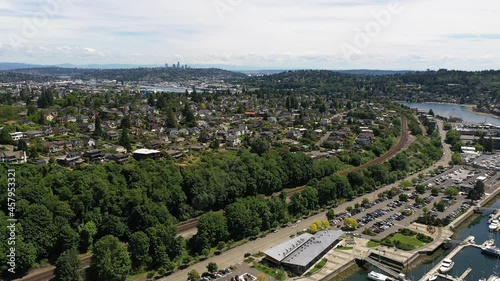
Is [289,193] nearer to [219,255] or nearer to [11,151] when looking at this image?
[219,255]

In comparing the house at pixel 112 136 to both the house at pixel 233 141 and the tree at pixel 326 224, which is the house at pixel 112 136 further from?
the tree at pixel 326 224

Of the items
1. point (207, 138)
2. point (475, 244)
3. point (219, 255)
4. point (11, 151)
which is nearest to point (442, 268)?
point (475, 244)

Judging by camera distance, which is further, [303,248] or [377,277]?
[303,248]

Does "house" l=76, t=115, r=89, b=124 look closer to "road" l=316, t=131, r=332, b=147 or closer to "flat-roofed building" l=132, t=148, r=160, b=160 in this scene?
"flat-roofed building" l=132, t=148, r=160, b=160

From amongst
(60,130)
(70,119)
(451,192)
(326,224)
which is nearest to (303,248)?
(326,224)

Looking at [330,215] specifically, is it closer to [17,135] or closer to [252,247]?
[252,247]
